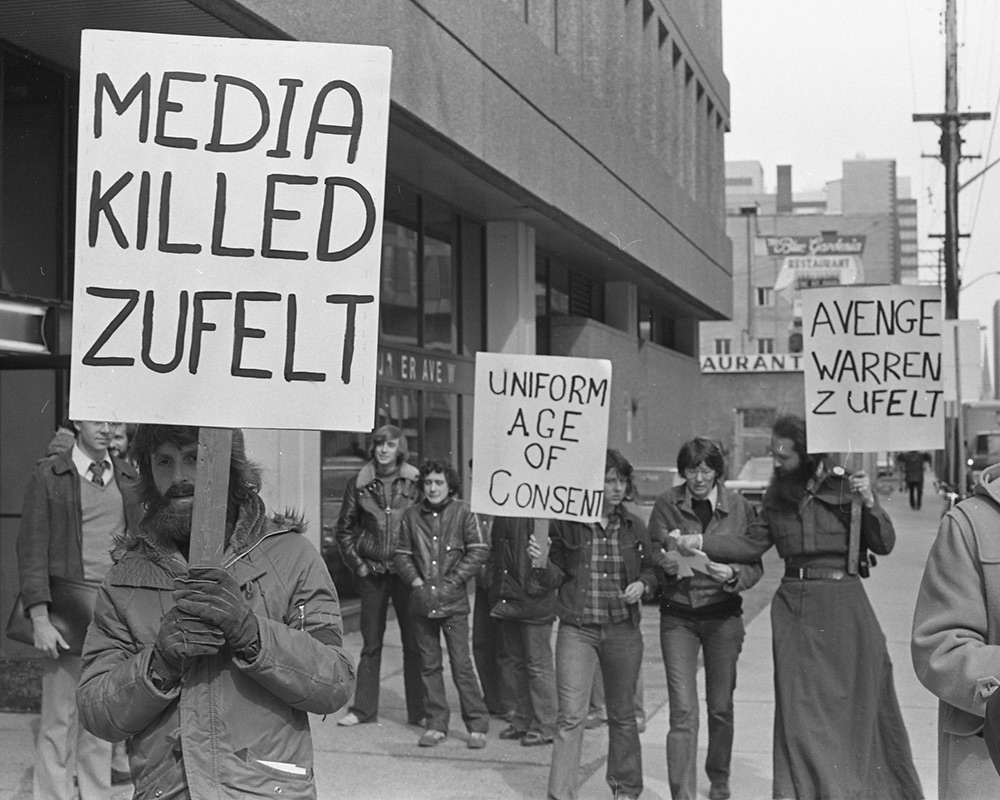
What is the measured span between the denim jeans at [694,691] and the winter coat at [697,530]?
14cm

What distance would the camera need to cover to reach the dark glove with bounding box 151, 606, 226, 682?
3039 millimetres

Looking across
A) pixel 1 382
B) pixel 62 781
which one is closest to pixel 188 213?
pixel 62 781

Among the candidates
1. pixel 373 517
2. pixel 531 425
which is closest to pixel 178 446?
pixel 531 425

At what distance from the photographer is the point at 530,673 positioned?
877 cm

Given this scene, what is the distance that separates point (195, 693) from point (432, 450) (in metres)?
13.0

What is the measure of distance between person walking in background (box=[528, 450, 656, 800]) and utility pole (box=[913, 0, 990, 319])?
2433 centimetres

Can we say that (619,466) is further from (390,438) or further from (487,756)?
(390,438)

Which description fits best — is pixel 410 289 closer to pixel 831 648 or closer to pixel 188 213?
pixel 831 648

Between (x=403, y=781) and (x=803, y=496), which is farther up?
→ (x=803, y=496)

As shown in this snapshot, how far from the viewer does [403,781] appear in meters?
7.78

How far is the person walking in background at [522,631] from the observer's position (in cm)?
871

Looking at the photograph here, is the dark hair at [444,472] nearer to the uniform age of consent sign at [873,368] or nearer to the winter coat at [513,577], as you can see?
the winter coat at [513,577]

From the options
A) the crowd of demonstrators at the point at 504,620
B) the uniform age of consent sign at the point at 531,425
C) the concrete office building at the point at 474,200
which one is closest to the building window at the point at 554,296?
the concrete office building at the point at 474,200

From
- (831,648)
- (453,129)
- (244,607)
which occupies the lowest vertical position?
(831,648)
